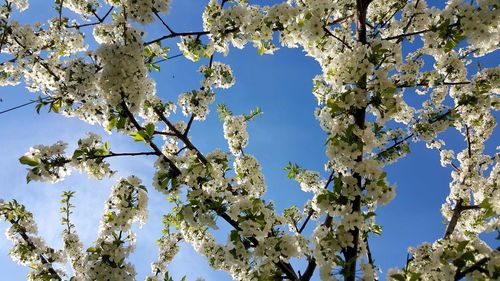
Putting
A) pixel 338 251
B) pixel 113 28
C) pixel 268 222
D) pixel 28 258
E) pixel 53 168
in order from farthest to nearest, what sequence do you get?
pixel 28 258 → pixel 113 28 → pixel 53 168 → pixel 268 222 → pixel 338 251

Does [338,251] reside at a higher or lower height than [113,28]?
lower

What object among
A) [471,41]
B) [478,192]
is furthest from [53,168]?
[478,192]

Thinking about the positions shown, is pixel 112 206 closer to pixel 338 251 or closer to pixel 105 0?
pixel 338 251

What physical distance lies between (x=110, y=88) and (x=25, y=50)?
10.9 ft

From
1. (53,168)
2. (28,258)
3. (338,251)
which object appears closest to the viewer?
(338,251)

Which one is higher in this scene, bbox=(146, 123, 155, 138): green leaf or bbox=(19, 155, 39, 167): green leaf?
bbox=(146, 123, 155, 138): green leaf

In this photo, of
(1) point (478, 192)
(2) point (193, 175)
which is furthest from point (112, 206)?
(1) point (478, 192)

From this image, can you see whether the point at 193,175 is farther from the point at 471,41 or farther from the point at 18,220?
the point at 18,220

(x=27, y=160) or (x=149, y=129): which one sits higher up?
(x=149, y=129)

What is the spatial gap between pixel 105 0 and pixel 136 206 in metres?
3.98

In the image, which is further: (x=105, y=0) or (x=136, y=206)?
(x=105, y=0)

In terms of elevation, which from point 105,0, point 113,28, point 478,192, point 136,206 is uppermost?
point 478,192

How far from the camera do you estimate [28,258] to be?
860 cm

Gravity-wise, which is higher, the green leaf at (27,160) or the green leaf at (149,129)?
the green leaf at (149,129)
